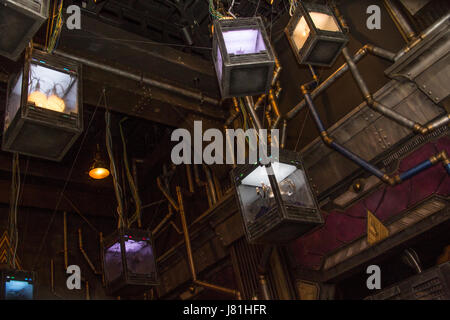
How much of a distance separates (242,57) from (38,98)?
2023mm

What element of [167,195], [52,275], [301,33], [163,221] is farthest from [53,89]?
[52,275]

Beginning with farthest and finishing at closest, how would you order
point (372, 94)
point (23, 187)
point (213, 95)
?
point (23, 187), point (213, 95), point (372, 94)

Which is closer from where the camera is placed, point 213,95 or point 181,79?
point 181,79

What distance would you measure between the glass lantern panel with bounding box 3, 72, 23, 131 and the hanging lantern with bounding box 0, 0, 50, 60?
0.49m

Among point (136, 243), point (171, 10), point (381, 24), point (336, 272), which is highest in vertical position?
point (171, 10)

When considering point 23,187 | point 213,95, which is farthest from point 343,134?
point 23,187

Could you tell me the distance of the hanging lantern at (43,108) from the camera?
376 centimetres

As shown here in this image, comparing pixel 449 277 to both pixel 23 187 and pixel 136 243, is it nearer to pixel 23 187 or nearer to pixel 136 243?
pixel 136 243

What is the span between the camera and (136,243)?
6047 millimetres

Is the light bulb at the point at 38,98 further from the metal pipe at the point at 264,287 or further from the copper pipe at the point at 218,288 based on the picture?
the copper pipe at the point at 218,288

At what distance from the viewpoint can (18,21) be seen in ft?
10.9

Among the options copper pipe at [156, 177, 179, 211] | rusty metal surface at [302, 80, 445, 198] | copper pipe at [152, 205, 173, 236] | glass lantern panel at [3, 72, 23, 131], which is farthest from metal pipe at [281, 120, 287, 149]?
glass lantern panel at [3, 72, 23, 131]

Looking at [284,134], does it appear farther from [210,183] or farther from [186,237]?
[186,237]

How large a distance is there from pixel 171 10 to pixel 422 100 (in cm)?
483
